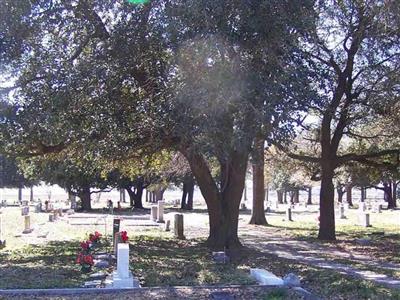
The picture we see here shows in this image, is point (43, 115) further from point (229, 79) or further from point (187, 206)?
point (187, 206)

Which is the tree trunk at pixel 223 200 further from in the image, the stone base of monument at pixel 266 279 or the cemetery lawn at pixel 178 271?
the stone base of monument at pixel 266 279

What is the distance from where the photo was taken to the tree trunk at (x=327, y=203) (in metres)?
21.7

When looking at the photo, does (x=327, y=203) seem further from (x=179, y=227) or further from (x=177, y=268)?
(x=177, y=268)

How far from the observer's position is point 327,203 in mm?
22094

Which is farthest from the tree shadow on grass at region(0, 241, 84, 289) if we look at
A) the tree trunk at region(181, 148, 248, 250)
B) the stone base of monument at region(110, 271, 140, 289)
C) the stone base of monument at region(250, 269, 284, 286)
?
the tree trunk at region(181, 148, 248, 250)

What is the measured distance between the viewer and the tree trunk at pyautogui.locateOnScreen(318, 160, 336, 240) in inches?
856

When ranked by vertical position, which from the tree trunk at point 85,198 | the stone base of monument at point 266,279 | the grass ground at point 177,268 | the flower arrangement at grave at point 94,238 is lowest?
the grass ground at point 177,268

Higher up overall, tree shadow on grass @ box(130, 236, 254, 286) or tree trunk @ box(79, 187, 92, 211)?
tree trunk @ box(79, 187, 92, 211)

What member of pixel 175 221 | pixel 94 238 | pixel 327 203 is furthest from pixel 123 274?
pixel 327 203

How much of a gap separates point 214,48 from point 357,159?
44.5 feet

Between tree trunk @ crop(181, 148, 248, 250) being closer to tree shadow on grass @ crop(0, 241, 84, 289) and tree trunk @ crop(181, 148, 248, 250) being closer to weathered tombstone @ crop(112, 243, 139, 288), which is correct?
tree shadow on grass @ crop(0, 241, 84, 289)

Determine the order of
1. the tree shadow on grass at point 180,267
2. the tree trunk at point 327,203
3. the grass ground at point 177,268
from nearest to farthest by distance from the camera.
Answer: the grass ground at point 177,268 < the tree shadow on grass at point 180,267 < the tree trunk at point 327,203

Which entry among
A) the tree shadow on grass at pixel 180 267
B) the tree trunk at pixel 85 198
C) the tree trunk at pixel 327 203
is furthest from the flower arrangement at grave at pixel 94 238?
the tree trunk at pixel 85 198

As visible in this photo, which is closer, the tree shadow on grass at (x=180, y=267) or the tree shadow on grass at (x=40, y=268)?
the tree shadow on grass at (x=40, y=268)
